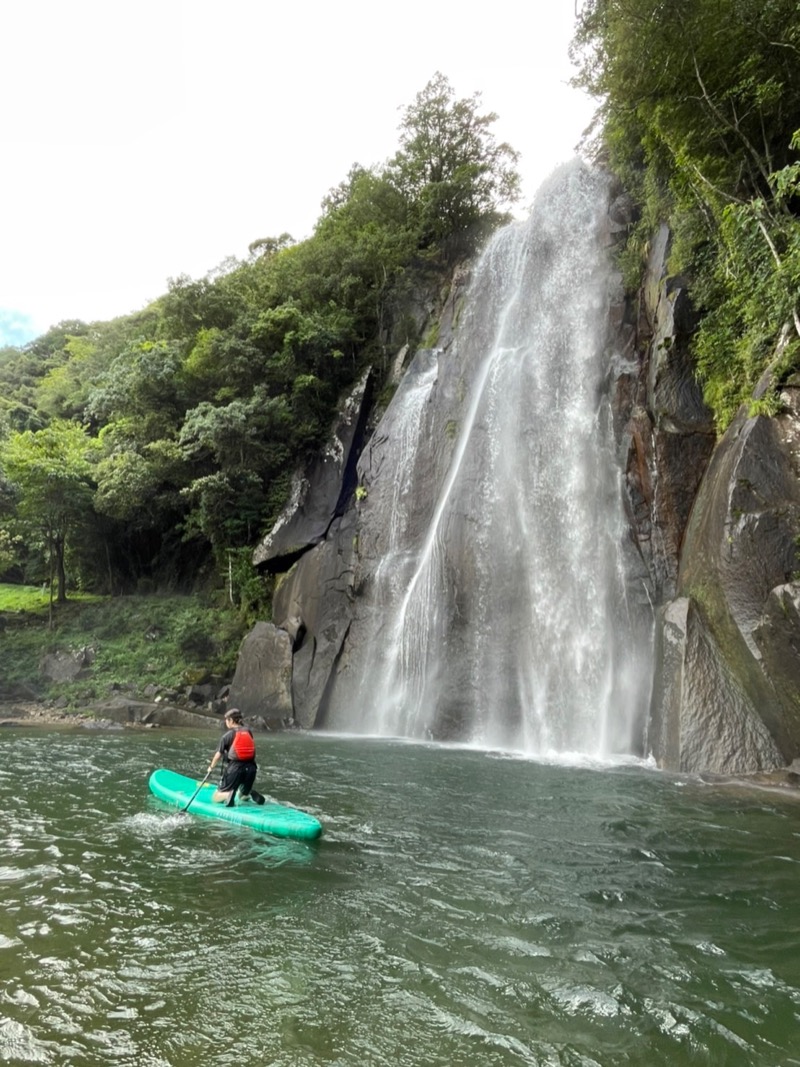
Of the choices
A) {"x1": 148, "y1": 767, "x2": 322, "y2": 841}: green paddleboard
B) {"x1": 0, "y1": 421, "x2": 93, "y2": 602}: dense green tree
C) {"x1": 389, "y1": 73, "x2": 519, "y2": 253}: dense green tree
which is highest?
{"x1": 389, "y1": 73, "x2": 519, "y2": 253}: dense green tree

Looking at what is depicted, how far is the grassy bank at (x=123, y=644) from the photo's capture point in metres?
21.8

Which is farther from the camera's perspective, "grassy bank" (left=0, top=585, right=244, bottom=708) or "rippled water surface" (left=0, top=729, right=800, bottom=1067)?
"grassy bank" (left=0, top=585, right=244, bottom=708)

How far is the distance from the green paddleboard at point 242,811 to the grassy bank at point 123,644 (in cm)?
1254

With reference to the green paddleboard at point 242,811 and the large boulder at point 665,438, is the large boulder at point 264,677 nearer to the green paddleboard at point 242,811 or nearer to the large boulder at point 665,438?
the green paddleboard at point 242,811

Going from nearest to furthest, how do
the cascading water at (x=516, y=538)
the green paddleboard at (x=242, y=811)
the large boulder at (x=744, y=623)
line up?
the green paddleboard at (x=242, y=811) < the large boulder at (x=744, y=623) < the cascading water at (x=516, y=538)

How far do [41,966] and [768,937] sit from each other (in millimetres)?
4887

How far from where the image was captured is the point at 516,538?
17016 mm

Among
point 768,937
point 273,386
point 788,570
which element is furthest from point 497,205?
point 768,937

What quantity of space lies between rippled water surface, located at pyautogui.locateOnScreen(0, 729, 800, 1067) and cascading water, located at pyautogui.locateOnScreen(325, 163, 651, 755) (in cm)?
579

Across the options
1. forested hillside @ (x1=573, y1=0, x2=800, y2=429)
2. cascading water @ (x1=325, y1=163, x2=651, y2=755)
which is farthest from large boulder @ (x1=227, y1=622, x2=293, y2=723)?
forested hillside @ (x1=573, y1=0, x2=800, y2=429)

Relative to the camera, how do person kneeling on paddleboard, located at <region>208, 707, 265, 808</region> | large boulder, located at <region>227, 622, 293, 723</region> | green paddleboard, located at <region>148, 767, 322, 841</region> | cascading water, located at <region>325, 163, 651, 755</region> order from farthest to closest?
large boulder, located at <region>227, 622, 293, 723</region> → cascading water, located at <region>325, 163, 651, 755</region> → person kneeling on paddleboard, located at <region>208, 707, 265, 808</region> → green paddleboard, located at <region>148, 767, 322, 841</region>

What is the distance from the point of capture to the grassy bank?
21.8m

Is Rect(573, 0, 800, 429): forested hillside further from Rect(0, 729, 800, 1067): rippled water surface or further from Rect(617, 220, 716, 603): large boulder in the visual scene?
Rect(0, 729, 800, 1067): rippled water surface

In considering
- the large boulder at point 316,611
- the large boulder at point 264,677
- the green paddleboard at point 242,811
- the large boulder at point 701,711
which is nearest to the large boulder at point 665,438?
the large boulder at point 701,711
